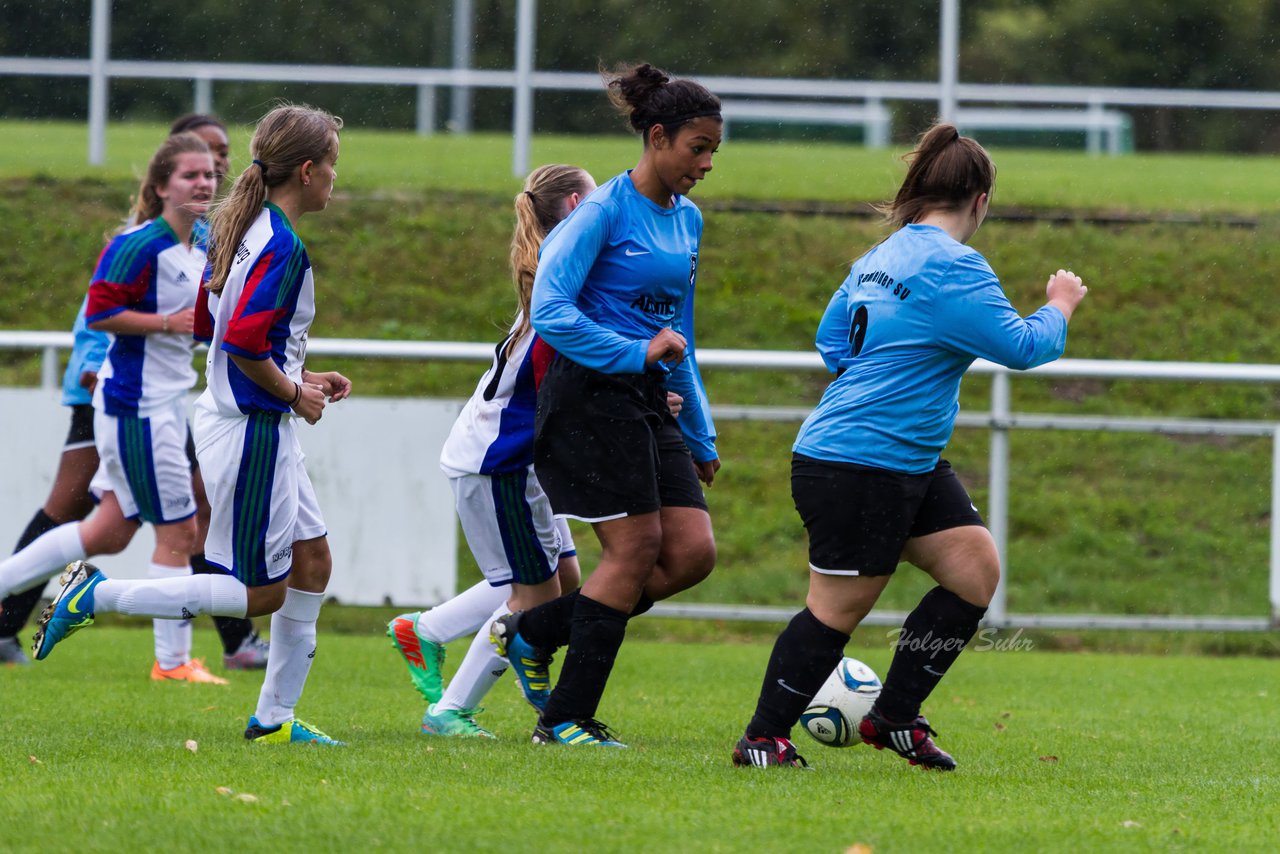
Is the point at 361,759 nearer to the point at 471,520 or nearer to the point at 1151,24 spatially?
the point at 471,520

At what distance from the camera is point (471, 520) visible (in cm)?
532

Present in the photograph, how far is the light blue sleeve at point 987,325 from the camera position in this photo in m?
4.25

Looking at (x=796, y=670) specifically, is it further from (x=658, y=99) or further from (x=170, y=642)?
(x=170, y=642)

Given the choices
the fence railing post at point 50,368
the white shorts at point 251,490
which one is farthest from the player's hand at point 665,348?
the fence railing post at point 50,368

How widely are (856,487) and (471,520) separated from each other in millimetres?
1491

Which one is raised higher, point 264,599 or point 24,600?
point 264,599

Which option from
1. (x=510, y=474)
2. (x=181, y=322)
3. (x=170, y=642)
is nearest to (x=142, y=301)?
(x=181, y=322)

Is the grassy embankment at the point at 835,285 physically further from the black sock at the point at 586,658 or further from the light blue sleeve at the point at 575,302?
the light blue sleeve at the point at 575,302

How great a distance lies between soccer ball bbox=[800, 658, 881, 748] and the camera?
4.71m

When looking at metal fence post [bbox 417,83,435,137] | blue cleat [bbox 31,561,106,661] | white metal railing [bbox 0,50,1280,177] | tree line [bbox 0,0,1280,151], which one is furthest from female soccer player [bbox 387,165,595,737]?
metal fence post [bbox 417,83,435,137]

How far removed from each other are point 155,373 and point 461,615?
1.92 meters

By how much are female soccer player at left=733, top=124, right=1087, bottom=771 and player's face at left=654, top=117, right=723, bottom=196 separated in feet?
1.75

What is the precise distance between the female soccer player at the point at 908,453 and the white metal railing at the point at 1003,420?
3.43 m

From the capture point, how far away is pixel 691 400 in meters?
5.05
